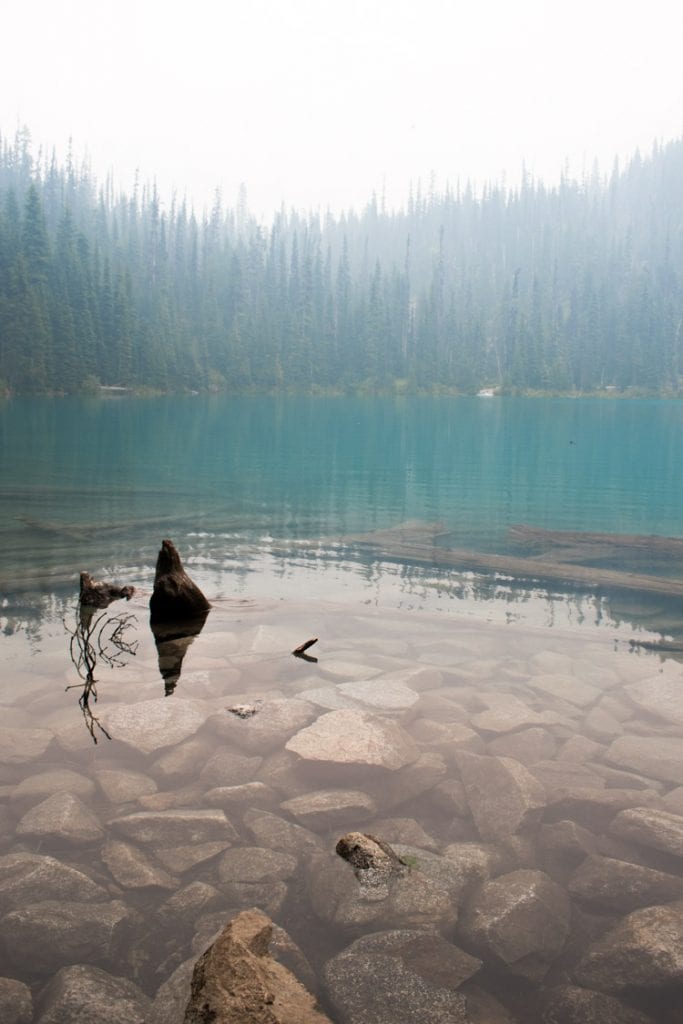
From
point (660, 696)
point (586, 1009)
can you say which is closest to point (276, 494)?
point (660, 696)

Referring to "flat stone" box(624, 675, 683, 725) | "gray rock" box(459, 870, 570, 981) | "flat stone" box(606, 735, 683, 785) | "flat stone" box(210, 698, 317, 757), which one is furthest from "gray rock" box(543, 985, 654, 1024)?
"flat stone" box(624, 675, 683, 725)

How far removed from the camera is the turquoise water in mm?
14602

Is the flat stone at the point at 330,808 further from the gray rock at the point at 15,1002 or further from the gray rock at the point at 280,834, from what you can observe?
the gray rock at the point at 15,1002

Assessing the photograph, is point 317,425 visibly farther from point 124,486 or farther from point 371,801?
point 371,801

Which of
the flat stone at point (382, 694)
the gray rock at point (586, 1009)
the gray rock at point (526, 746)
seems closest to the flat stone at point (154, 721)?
the flat stone at point (382, 694)

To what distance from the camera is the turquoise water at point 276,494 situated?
1460 centimetres

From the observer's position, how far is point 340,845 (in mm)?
5094

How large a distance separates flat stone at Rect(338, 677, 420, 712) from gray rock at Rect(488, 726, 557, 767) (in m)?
1.06

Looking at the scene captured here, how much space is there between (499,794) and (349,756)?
4.15 feet

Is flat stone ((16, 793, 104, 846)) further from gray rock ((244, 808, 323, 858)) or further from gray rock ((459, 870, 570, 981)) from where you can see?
gray rock ((459, 870, 570, 981))

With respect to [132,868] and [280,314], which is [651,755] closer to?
[132,868]

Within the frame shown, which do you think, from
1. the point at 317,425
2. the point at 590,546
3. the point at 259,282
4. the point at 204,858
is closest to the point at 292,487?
the point at 590,546

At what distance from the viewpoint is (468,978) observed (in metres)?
4.04

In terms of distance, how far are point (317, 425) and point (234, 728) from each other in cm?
5075
